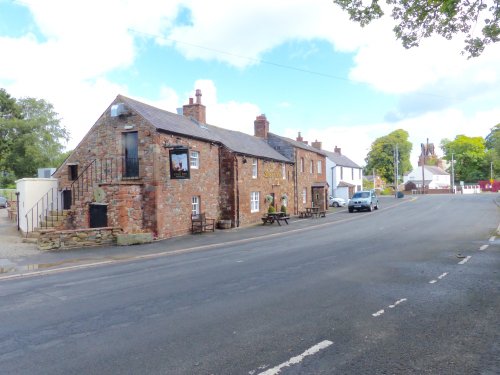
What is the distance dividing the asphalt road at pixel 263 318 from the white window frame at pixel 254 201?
16730mm

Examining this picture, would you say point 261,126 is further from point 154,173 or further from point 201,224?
point 154,173

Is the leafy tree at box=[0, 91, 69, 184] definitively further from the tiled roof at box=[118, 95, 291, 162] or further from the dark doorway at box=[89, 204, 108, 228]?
the dark doorway at box=[89, 204, 108, 228]

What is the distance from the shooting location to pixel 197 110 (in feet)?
91.2

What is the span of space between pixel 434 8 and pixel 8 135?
56250 mm

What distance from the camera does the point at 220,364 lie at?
4.50 meters

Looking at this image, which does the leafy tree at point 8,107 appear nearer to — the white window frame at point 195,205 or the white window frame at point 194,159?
the white window frame at point 194,159

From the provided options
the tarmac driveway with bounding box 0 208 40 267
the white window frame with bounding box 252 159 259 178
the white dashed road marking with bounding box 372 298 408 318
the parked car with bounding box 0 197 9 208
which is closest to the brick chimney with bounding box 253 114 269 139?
the white window frame with bounding box 252 159 259 178

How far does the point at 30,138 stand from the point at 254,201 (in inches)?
1497

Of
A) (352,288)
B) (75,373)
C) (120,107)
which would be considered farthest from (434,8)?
(120,107)

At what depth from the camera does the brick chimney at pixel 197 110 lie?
27792mm

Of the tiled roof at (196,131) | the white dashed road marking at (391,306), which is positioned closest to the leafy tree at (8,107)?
the tiled roof at (196,131)

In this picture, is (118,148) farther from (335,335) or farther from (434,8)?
(335,335)

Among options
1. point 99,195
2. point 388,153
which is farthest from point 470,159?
point 99,195

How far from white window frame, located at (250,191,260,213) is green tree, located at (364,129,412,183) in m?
64.3
